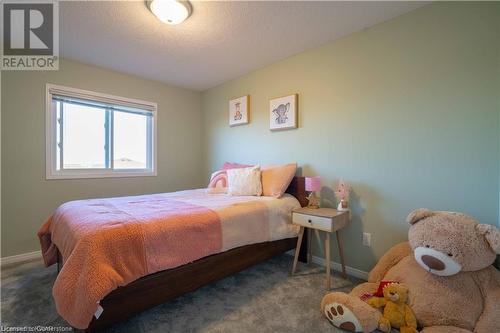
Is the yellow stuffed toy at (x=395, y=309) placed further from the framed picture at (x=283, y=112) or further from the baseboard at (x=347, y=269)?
the framed picture at (x=283, y=112)

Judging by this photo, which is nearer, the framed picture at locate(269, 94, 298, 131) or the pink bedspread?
the pink bedspread

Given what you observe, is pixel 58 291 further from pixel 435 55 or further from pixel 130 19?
pixel 435 55

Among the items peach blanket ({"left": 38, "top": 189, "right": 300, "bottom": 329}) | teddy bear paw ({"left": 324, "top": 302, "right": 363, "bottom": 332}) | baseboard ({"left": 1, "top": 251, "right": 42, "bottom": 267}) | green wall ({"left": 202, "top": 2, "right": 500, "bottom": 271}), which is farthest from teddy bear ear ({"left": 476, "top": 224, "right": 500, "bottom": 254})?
baseboard ({"left": 1, "top": 251, "right": 42, "bottom": 267})

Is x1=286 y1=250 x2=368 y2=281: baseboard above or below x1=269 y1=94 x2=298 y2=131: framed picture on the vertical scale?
below

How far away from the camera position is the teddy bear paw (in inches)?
53.7

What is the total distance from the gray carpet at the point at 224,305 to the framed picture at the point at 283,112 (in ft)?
5.28

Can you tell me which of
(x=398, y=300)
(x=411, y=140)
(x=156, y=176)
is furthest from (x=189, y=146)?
(x=398, y=300)

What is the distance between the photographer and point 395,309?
1.42 metres

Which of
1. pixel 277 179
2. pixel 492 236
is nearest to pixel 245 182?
pixel 277 179

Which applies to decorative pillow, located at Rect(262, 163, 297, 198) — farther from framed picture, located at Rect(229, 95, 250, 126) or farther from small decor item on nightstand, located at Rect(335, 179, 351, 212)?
framed picture, located at Rect(229, 95, 250, 126)

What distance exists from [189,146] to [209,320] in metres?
2.80

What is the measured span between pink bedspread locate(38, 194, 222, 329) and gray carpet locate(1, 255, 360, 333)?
0.41 meters

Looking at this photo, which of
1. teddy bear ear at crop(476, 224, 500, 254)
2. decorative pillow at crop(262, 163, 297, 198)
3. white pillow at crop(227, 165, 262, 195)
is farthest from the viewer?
white pillow at crop(227, 165, 262, 195)

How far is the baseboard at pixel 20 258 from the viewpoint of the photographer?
2.38 m
